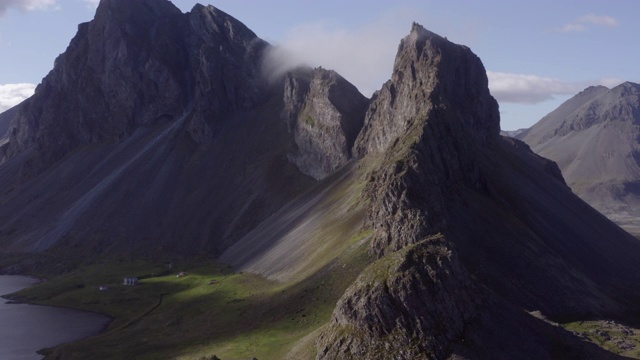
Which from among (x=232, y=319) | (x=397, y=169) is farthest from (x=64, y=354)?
(x=397, y=169)

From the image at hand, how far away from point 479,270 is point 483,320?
3146cm

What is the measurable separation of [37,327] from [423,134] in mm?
81018

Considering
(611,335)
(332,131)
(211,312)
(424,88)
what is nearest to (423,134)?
(424,88)

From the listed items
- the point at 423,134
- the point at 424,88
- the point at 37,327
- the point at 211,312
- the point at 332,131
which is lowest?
the point at 37,327

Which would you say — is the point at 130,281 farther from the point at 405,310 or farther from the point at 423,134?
the point at 405,310

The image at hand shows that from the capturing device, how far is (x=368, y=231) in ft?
378

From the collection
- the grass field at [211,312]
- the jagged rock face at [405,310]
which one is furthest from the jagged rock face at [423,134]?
the jagged rock face at [405,310]

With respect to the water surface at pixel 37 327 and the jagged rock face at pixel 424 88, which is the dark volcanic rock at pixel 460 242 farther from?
the water surface at pixel 37 327

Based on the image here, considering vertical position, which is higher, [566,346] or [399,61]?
[399,61]

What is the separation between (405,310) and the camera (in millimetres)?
68312

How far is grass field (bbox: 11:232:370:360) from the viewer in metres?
96.3

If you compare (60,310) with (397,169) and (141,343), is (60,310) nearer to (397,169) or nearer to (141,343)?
(141,343)

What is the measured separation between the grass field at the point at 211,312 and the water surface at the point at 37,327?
3.38 metres

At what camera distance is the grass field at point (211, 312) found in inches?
3792
